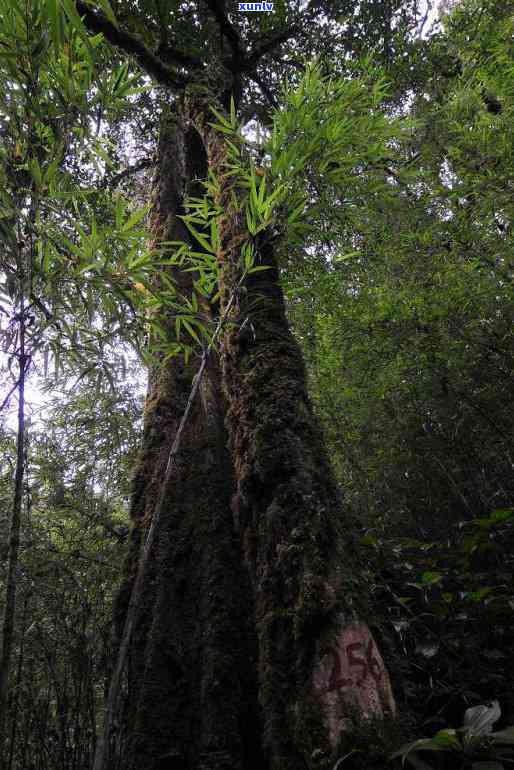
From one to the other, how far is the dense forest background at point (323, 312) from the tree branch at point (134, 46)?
31mm

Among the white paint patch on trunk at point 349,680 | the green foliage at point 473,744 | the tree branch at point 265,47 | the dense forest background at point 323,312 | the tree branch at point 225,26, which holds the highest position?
the tree branch at point 265,47

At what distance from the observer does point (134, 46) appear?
2912mm

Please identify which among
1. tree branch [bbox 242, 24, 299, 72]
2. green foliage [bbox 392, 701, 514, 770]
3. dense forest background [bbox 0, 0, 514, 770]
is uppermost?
tree branch [bbox 242, 24, 299, 72]

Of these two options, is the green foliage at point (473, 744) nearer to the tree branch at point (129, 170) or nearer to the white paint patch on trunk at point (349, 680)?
the white paint patch on trunk at point (349, 680)

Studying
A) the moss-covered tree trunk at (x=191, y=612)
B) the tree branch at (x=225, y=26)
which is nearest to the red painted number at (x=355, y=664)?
the moss-covered tree trunk at (x=191, y=612)

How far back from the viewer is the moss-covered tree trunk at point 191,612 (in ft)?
4.01

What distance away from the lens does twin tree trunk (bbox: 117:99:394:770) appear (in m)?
0.98

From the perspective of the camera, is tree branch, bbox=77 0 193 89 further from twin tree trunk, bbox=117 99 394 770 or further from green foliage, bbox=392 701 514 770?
green foliage, bbox=392 701 514 770

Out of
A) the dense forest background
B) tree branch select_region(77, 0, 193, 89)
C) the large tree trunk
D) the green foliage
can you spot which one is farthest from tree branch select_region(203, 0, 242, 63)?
the green foliage

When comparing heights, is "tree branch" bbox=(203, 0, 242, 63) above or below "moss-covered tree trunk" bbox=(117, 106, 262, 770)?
above

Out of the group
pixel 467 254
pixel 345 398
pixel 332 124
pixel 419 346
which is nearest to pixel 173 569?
pixel 332 124

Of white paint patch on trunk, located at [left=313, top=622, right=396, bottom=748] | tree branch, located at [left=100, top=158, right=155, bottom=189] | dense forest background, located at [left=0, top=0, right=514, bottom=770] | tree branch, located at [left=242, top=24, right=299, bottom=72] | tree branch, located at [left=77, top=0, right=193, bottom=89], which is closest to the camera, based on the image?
white paint patch on trunk, located at [left=313, top=622, right=396, bottom=748]

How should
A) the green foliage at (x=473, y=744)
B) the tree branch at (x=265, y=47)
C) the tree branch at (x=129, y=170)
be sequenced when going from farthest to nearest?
the tree branch at (x=129, y=170)
the tree branch at (x=265, y=47)
the green foliage at (x=473, y=744)

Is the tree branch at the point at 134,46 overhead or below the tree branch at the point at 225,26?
below
